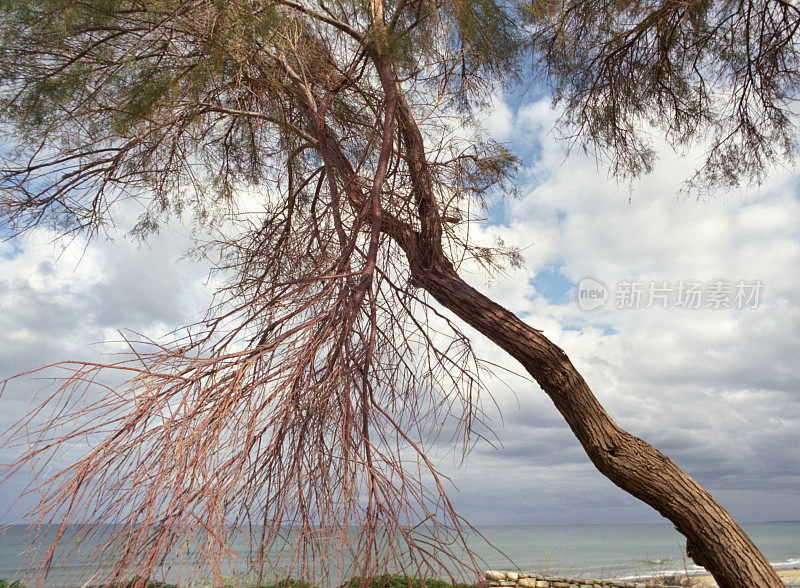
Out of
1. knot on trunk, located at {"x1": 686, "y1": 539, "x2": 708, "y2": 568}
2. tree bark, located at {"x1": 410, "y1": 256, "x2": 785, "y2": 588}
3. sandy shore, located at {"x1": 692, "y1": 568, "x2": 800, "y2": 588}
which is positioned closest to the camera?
tree bark, located at {"x1": 410, "y1": 256, "x2": 785, "y2": 588}

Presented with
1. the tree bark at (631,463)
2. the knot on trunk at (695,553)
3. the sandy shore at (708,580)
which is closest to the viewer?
the tree bark at (631,463)

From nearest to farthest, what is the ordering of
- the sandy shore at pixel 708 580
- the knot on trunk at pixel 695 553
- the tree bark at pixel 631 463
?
the tree bark at pixel 631 463 < the knot on trunk at pixel 695 553 < the sandy shore at pixel 708 580

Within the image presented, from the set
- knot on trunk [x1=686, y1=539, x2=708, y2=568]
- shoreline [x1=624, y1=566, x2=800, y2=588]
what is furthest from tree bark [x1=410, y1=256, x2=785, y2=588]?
shoreline [x1=624, y1=566, x2=800, y2=588]

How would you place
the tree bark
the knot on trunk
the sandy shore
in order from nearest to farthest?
the tree bark, the knot on trunk, the sandy shore

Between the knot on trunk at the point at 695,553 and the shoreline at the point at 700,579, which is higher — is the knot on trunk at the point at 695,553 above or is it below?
below

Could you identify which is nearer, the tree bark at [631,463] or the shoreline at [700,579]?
the tree bark at [631,463]

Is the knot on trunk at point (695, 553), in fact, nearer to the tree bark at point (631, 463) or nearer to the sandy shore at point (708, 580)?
the tree bark at point (631, 463)

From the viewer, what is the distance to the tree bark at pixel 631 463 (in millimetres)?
2926

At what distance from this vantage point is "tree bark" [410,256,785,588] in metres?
2.93

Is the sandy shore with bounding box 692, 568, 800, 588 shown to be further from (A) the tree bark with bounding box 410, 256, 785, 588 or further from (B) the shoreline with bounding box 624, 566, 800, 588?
(A) the tree bark with bounding box 410, 256, 785, 588

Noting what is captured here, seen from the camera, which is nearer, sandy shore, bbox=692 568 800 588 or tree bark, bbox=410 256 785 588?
tree bark, bbox=410 256 785 588

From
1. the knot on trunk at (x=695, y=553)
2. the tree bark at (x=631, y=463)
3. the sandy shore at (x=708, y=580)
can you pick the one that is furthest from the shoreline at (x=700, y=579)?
the tree bark at (x=631, y=463)

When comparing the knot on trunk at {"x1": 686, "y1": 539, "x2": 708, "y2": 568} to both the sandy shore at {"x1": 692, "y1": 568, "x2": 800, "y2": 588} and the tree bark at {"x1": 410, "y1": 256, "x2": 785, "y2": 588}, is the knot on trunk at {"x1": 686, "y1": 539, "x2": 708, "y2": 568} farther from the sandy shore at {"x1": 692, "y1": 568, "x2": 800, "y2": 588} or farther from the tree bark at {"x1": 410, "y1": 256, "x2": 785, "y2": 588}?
the sandy shore at {"x1": 692, "y1": 568, "x2": 800, "y2": 588}

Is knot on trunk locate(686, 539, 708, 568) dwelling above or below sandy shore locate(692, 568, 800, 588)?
below
